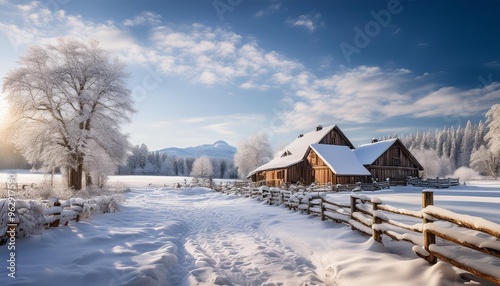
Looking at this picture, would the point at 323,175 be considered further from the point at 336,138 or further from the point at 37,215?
the point at 37,215

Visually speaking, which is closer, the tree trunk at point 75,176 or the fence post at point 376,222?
the fence post at point 376,222

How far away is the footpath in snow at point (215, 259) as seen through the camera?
471 cm

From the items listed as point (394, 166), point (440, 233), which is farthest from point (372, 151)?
point (440, 233)

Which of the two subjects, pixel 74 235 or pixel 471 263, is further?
pixel 74 235

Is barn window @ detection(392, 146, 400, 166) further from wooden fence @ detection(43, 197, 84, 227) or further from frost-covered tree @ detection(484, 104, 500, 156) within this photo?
wooden fence @ detection(43, 197, 84, 227)

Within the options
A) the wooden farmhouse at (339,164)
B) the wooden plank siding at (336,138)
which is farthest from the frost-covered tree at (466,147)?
the wooden plank siding at (336,138)

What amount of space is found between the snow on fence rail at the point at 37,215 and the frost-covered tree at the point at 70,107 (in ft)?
34.5

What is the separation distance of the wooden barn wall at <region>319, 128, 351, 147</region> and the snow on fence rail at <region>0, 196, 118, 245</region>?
1266 inches

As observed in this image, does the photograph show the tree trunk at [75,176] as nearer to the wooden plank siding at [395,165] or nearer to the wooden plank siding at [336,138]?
the wooden plank siding at [336,138]

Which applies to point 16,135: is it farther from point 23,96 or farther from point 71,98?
point 71,98

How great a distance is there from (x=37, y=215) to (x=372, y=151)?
3623 cm

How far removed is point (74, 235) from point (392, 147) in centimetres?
3670

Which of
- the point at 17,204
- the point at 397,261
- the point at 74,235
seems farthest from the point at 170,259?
the point at 397,261

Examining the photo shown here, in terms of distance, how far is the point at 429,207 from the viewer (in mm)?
5148
